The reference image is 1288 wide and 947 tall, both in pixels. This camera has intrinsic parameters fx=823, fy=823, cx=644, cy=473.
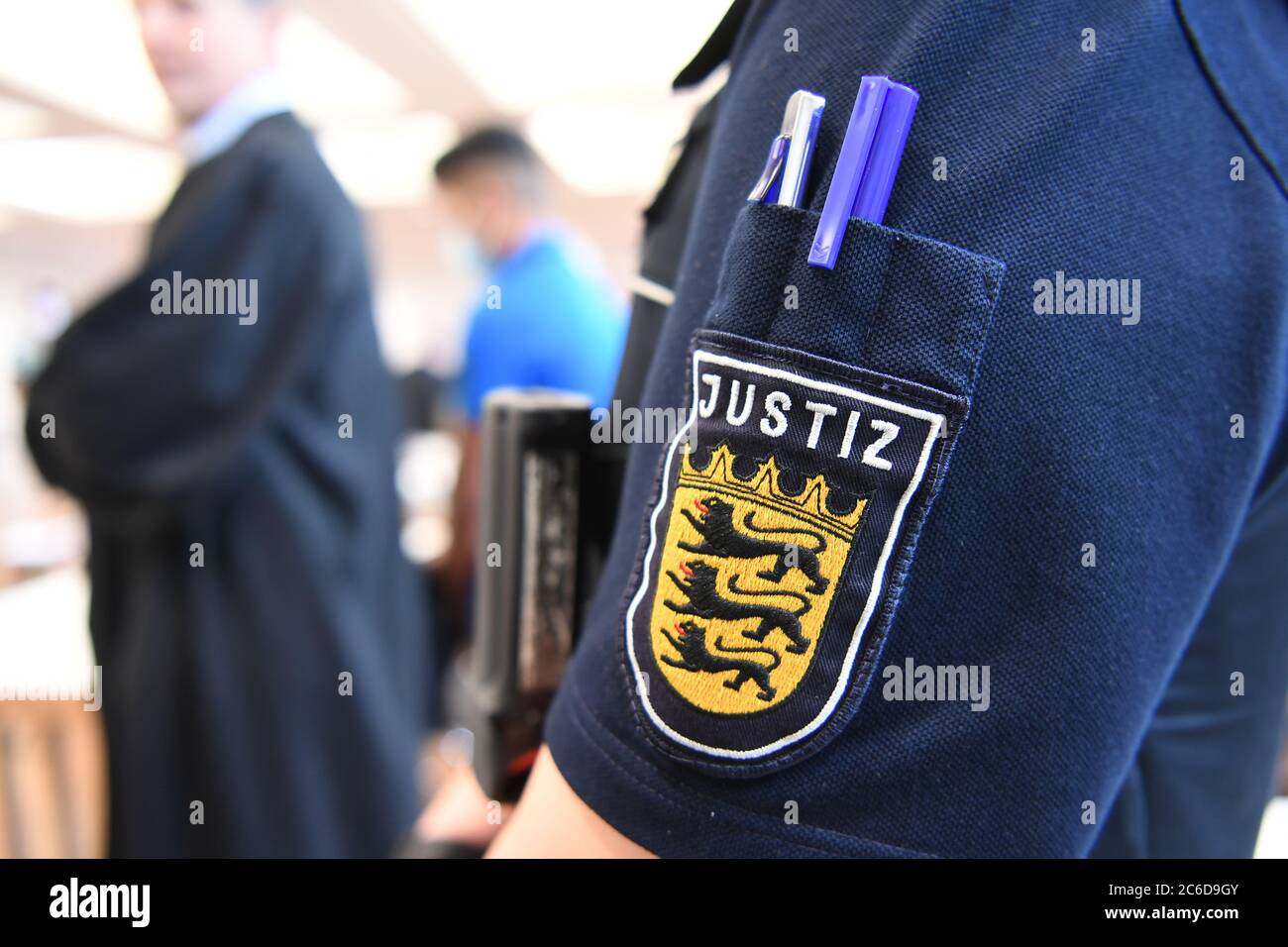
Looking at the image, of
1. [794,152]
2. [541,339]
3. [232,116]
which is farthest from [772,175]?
[541,339]

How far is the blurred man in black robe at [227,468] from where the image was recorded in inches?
42.5

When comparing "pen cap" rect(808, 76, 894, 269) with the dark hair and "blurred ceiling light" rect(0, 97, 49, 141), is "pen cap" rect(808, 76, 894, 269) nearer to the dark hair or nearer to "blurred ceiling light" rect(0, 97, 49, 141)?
the dark hair

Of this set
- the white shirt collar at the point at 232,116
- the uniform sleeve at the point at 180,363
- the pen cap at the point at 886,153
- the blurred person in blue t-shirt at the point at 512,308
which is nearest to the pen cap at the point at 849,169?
the pen cap at the point at 886,153

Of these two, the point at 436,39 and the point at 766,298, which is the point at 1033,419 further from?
the point at 436,39

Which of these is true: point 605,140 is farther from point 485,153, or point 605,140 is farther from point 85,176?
point 85,176

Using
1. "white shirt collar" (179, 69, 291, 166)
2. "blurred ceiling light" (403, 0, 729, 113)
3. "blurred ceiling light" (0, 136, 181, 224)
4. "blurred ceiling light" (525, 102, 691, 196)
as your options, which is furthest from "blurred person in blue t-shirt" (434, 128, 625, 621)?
"blurred ceiling light" (0, 136, 181, 224)

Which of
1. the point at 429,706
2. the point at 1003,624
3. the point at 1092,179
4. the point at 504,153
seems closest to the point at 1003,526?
the point at 1003,624

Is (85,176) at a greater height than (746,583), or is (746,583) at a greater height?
(85,176)

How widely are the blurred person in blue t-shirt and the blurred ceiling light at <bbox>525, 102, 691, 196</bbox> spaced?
6.22ft

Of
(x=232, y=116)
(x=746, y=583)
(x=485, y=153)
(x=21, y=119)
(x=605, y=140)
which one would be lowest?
(x=746, y=583)

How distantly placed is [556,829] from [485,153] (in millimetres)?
2244

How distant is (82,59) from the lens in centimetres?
371

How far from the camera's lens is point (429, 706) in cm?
220

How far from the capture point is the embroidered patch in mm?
322
